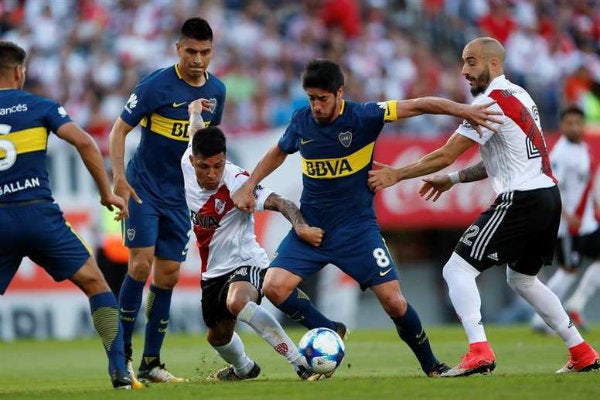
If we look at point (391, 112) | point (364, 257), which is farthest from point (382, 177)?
point (364, 257)

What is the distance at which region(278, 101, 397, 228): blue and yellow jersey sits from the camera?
31.5ft

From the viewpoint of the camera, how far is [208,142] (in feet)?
31.8

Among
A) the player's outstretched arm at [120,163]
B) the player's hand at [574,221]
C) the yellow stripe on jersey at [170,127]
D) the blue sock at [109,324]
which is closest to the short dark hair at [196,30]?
the yellow stripe on jersey at [170,127]

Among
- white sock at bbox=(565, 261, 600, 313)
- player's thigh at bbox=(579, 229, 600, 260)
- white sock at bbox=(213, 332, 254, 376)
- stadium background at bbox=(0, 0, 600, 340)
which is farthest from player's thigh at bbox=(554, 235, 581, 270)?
white sock at bbox=(213, 332, 254, 376)

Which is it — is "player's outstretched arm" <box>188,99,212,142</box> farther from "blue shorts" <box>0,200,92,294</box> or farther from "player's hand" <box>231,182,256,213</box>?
"blue shorts" <box>0,200,92,294</box>

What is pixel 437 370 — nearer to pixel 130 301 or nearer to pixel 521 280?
pixel 521 280

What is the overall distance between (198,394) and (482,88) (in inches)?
128

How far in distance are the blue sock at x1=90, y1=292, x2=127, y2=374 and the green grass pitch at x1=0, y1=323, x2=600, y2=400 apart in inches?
9.2

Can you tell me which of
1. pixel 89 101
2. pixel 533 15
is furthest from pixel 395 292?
pixel 533 15

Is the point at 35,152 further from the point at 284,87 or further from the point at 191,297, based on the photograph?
the point at 284,87

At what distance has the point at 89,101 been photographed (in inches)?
773

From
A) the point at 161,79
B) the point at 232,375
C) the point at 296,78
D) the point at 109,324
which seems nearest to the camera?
the point at 109,324

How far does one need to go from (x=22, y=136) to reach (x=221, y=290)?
2.29 m

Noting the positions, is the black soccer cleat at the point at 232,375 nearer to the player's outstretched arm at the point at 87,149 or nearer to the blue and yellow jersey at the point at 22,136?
the player's outstretched arm at the point at 87,149
